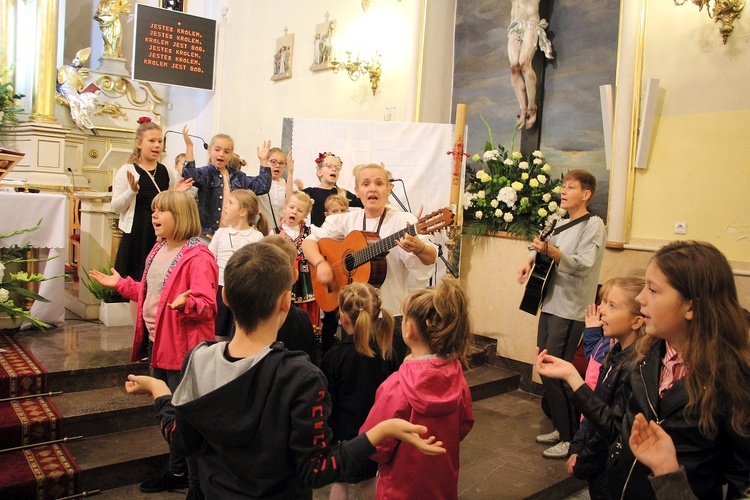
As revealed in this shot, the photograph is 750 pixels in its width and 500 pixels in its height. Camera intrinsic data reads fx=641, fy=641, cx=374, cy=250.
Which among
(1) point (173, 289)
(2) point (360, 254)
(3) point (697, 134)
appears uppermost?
(3) point (697, 134)

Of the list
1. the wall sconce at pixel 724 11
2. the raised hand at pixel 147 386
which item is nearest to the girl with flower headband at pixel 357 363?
the raised hand at pixel 147 386

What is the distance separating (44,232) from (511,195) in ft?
12.3

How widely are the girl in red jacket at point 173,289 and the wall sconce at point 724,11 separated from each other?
3.63m

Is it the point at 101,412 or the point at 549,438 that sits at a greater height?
the point at 101,412

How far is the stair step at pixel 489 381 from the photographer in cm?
506

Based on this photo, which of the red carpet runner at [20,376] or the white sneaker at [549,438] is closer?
the red carpet runner at [20,376]

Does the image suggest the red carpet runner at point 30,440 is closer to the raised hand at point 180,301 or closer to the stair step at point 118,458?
the stair step at point 118,458

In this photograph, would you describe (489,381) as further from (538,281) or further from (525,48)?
(525,48)

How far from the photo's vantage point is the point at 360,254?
144 inches

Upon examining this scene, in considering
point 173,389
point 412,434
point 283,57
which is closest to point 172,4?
point 283,57

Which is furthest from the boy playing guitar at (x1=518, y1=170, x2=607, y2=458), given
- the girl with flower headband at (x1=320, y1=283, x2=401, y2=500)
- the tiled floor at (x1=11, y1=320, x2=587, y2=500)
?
the girl with flower headband at (x1=320, y1=283, x2=401, y2=500)

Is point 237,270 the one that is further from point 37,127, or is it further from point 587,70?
point 37,127

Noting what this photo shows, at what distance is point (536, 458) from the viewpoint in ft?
12.7

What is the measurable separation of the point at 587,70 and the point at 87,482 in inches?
192
